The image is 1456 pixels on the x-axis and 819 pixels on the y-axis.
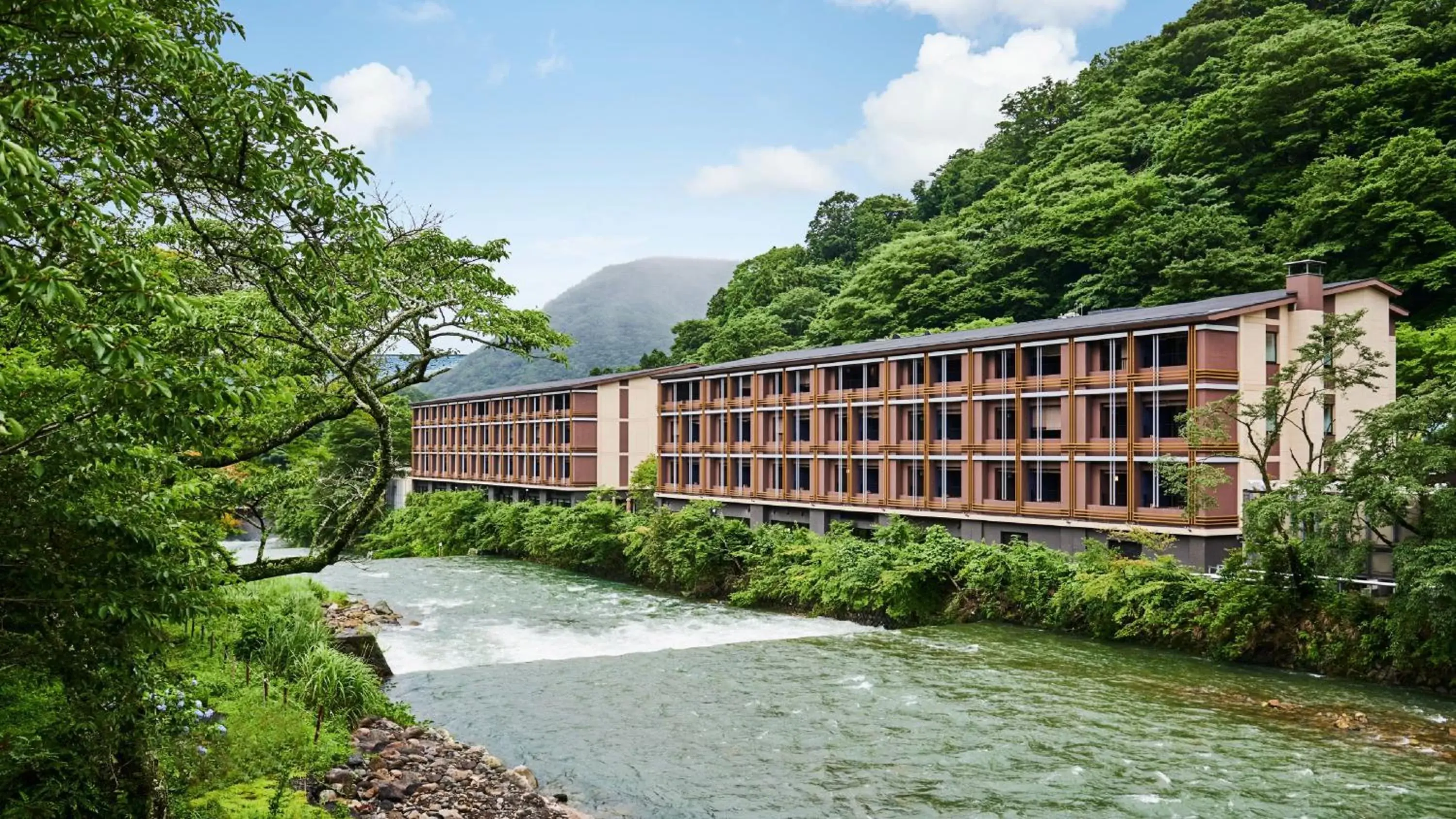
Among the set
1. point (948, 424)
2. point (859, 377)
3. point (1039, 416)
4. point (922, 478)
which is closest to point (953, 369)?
point (948, 424)

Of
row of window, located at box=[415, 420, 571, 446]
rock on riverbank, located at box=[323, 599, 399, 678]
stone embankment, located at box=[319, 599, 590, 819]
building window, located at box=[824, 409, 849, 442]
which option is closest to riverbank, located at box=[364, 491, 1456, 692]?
building window, located at box=[824, 409, 849, 442]

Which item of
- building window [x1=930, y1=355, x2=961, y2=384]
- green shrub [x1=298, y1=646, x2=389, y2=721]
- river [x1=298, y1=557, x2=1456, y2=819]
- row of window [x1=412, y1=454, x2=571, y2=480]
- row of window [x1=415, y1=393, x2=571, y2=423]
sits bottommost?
river [x1=298, y1=557, x2=1456, y2=819]

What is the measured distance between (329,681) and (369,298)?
319 inches

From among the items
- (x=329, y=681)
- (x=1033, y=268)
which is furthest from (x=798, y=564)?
(x=1033, y=268)

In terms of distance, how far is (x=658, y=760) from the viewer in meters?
16.8

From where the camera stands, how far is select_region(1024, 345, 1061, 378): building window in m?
33.8

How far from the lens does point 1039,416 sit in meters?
34.5

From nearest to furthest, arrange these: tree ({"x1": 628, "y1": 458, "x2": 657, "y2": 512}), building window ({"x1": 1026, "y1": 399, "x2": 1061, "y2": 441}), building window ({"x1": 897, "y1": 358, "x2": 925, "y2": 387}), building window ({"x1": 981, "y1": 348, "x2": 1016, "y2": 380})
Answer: building window ({"x1": 1026, "y1": 399, "x2": 1061, "y2": 441}) < building window ({"x1": 981, "y1": 348, "x2": 1016, "y2": 380}) < building window ({"x1": 897, "y1": 358, "x2": 925, "y2": 387}) < tree ({"x1": 628, "y1": 458, "x2": 657, "y2": 512})

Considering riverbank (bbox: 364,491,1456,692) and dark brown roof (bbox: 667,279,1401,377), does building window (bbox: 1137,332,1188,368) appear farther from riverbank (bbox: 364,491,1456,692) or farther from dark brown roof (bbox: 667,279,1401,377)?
riverbank (bbox: 364,491,1456,692)

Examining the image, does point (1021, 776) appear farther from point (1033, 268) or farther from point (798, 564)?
point (1033, 268)

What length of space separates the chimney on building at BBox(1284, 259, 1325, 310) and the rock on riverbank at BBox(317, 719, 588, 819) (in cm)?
3013

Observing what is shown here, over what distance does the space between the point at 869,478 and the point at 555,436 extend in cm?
2764

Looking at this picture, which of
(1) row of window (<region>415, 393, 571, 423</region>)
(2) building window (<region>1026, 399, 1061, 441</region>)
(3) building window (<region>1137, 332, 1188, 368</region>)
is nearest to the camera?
(3) building window (<region>1137, 332, 1188, 368</region>)

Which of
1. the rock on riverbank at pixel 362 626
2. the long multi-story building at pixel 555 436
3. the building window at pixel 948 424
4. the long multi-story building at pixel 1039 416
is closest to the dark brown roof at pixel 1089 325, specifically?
the long multi-story building at pixel 1039 416
